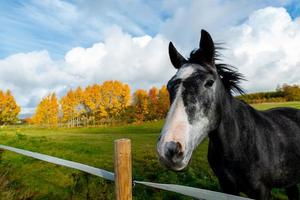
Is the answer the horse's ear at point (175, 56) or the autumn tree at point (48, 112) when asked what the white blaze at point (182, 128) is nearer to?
the horse's ear at point (175, 56)

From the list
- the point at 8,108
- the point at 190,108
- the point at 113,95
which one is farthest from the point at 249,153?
the point at 8,108

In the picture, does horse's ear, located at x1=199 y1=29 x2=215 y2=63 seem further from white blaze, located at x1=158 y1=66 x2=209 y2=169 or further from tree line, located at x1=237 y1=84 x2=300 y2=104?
tree line, located at x1=237 y1=84 x2=300 y2=104

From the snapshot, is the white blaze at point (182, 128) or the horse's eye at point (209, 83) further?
the horse's eye at point (209, 83)

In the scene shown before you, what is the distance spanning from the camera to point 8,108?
3280 inches

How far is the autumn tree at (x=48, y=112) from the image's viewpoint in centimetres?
9006

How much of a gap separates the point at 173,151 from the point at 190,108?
0.49 meters

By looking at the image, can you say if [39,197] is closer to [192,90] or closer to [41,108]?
[192,90]

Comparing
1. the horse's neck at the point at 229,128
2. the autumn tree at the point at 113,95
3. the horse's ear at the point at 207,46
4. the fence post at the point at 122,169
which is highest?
the autumn tree at the point at 113,95

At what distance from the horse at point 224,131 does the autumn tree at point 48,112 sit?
297 feet

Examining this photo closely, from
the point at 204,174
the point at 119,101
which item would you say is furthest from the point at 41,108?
the point at 204,174

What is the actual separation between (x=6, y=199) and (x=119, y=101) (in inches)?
3118

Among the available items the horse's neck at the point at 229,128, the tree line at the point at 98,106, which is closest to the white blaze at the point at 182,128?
the horse's neck at the point at 229,128

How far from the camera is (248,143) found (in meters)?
3.45

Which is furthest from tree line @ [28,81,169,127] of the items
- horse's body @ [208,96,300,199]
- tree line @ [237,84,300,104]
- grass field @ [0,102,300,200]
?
horse's body @ [208,96,300,199]
